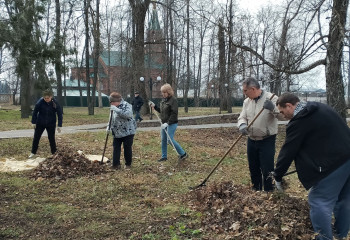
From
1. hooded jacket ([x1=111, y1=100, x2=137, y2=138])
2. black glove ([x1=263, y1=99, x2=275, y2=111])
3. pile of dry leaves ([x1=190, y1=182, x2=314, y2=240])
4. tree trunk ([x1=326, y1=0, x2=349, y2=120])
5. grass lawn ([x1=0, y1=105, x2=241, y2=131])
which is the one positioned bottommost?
pile of dry leaves ([x1=190, y1=182, x2=314, y2=240])

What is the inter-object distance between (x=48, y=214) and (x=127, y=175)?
2.16 meters

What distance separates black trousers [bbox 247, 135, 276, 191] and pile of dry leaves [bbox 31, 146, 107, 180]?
3224 mm

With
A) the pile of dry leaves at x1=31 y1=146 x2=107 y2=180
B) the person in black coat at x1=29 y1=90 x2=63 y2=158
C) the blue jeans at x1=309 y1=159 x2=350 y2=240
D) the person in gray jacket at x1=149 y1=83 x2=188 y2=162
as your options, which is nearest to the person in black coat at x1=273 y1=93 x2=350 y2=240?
the blue jeans at x1=309 y1=159 x2=350 y2=240

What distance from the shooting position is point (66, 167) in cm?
730

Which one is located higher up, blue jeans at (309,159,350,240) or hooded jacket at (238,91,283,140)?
hooded jacket at (238,91,283,140)

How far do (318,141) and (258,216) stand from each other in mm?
1116

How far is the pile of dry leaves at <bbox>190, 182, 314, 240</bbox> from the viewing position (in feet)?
12.6

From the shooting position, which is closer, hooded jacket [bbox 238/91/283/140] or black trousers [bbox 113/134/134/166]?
hooded jacket [bbox 238/91/283/140]

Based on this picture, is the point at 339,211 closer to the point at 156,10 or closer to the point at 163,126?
the point at 163,126

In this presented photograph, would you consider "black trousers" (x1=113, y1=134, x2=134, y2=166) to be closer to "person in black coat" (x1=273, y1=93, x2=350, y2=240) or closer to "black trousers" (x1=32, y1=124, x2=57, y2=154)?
"black trousers" (x1=32, y1=124, x2=57, y2=154)

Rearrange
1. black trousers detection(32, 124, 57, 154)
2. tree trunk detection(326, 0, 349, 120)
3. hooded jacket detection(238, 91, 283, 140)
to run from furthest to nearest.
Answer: tree trunk detection(326, 0, 349, 120) → black trousers detection(32, 124, 57, 154) → hooded jacket detection(238, 91, 283, 140)

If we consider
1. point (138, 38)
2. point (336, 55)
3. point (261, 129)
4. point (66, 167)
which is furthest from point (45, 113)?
point (138, 38)

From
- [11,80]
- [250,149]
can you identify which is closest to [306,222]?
[250,149]

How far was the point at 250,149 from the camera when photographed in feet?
17.4
